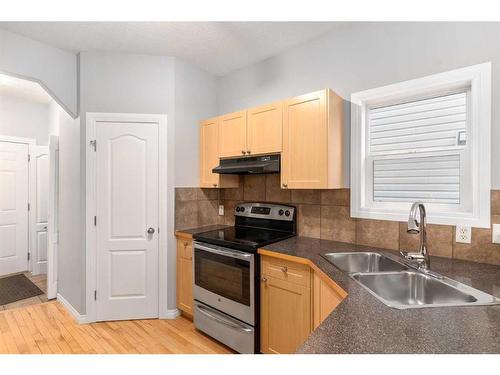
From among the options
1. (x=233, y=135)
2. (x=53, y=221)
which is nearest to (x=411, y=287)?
(x=233, y=135)

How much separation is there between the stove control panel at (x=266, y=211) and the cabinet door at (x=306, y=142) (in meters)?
0.39

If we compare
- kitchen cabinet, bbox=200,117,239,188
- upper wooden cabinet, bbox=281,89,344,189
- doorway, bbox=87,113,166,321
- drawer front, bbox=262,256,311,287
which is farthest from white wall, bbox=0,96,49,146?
drawer front, bbox=262,256,311,287

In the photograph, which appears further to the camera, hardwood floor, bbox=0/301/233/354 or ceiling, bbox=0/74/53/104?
ceiling, bbox=0/74/53/104

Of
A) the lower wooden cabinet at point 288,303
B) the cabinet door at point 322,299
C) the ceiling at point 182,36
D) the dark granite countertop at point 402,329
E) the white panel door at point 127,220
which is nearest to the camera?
the dark granite countertop at point 402,329

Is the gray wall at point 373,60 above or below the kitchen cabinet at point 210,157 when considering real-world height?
above

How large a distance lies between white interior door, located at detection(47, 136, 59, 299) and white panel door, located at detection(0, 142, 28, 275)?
59.2 inches

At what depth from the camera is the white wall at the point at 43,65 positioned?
7.45 ft

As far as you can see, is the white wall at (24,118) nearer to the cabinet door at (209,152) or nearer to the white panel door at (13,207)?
the white panel door at (13,207)

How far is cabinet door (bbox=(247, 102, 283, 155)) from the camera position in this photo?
230cm

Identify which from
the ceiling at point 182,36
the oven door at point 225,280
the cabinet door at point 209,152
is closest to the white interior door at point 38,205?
the ceiling at point 182,36

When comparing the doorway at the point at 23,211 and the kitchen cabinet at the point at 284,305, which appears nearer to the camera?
the kitchen cabinet at the point at 284,305

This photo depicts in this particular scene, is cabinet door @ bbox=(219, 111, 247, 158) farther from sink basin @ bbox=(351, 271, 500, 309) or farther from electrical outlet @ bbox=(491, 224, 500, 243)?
electrical outlet @ bbox=(491, 224, 500, 243)

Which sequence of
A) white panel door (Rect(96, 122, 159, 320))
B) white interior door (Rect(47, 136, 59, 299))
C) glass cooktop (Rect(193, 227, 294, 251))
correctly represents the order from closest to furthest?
glass cooktop (Rect(193, 227, 294, 251)), white panel door (Rect(96, 122, 159, 320)), white interior door (Rect(47, 136, 59, 299))

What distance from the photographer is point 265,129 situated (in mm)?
2389
